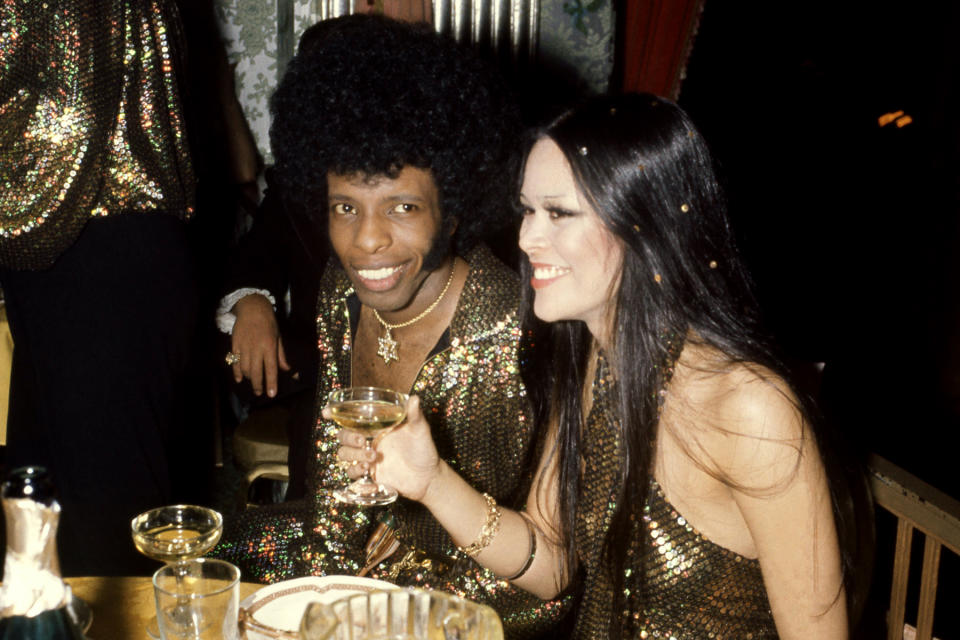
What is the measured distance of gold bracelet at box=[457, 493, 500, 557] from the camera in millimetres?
1757

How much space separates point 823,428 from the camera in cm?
176

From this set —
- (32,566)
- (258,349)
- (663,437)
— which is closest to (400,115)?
(258,349)

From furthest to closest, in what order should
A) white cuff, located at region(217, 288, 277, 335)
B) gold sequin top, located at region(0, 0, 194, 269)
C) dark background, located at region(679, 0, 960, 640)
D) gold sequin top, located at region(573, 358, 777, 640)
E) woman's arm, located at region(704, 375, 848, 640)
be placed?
dark background, located at region(679, 0, 960, 640) → white cuff, located at region(217, 288, 277, 335) → gold sequin top, located at region(0, 0, 194, 269) → gold sequin top, located at region(573, 358, 777, 640) → woman's arm, located at region(704, 375, 848, 640)

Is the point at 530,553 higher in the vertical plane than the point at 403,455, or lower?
lower

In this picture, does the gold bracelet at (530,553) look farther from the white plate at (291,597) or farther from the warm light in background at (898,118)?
the warm light in background at (898,118)

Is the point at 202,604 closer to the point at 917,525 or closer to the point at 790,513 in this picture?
the point at 790,513

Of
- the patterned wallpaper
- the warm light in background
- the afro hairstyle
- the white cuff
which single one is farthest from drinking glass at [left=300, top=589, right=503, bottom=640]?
the warm light in background

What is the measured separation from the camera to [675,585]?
1.77m

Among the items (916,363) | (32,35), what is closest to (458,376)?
(32,35)

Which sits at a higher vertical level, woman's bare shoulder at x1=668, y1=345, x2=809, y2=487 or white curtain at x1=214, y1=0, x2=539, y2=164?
white curtain at x1=214, y1=0, x2=539, y2=164

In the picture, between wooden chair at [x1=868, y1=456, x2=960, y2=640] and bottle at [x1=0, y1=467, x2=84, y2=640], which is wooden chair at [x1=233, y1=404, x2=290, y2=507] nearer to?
wooden chair at [x1=868, y1=456, x2=960, y2=640]

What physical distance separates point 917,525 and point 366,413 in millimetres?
1150

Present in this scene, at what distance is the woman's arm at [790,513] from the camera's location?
159 centimetres

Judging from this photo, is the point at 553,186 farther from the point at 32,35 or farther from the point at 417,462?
the point at 32,35
